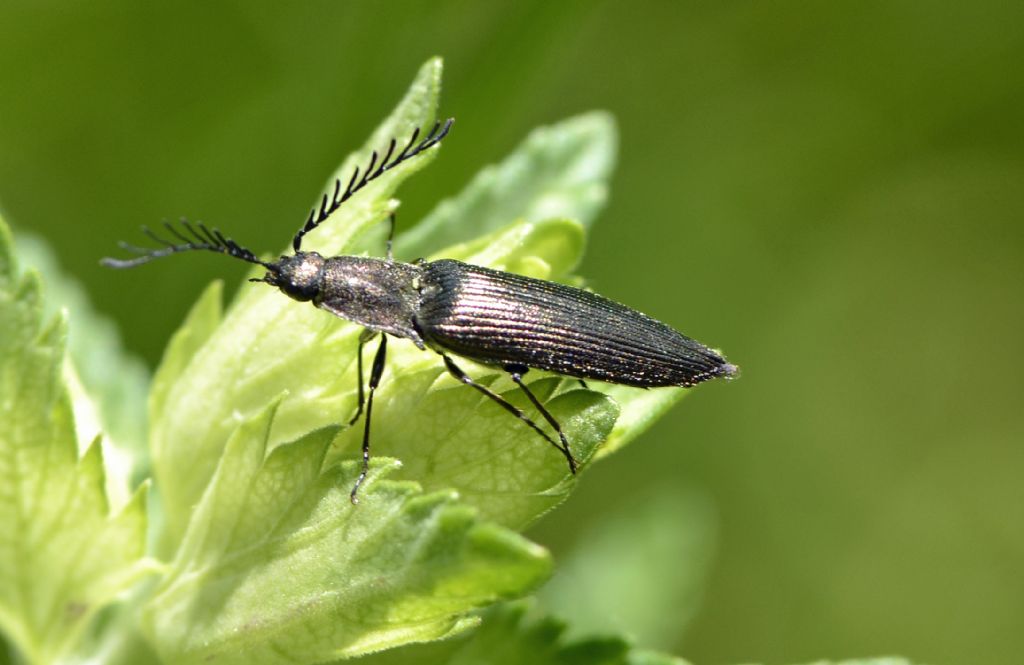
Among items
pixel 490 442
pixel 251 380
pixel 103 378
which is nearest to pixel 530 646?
pixel 490 442

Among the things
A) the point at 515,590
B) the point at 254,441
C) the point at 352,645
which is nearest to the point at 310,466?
the point at 254,441

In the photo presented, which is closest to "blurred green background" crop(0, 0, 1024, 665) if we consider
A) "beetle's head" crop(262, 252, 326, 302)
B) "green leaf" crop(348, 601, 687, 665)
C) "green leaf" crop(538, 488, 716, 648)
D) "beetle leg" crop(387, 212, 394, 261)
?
"green leaf" crop(538, 488, 716, 648)

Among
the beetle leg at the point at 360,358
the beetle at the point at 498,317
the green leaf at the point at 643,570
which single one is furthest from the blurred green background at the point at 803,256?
the beetle leg at the point at 360,358

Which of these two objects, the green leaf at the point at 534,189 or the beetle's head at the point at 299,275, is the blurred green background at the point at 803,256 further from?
the beetle's head at the point at 299,275

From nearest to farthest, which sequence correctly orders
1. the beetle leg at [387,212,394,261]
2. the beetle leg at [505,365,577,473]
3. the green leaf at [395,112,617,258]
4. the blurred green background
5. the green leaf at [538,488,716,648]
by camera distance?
the beetle leg at [505,365,577,473] → the green leaf at [395,112,617,258] → the beetle leg at [387,212,394,261] → the green leaf at [538,488,716,648] → the blurred green background

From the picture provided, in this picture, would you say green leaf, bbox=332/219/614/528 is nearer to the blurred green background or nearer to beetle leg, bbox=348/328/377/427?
beetle leg, bbox=348/328/377/427

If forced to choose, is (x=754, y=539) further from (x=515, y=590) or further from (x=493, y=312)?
(x=515, y=590)
